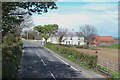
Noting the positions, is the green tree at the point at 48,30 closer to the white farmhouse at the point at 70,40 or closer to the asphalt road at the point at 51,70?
the white farmhouse at the point at 70,40

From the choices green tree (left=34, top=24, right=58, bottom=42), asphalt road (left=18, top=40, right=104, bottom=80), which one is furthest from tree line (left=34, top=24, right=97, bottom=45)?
asphalt road (left=18, top=40, right=104, bottom=80)

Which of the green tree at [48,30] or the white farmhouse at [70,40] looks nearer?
the green tree at [48,30]

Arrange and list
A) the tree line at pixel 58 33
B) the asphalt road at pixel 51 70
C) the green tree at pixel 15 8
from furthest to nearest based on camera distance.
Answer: the tree line at pixel 58 33
the asphalt road at pixel 51 70
the green tree at pixel 15 8

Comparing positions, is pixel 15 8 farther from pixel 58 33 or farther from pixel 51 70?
pixel 58 33

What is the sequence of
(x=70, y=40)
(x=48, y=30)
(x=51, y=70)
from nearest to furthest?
(x=51, y=70)
(x=48, y=30)
(x=70, y=40)

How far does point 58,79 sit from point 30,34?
5105 inches

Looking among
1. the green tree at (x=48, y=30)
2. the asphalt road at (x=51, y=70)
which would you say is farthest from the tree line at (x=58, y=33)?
the asphalt road at (x=51, y=70)

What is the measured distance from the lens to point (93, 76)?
23938mm

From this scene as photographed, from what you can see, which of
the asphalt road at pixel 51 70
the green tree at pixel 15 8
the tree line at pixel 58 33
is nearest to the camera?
the green tree at pixel 15 8

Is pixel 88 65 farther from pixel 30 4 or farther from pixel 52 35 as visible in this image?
pixel 52 35

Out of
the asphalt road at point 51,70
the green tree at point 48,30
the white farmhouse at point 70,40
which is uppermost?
the green tree at point 48,30

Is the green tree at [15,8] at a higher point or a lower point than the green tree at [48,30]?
lower

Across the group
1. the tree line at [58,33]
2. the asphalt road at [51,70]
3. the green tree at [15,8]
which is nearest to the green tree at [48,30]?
the tree line at [58,33]

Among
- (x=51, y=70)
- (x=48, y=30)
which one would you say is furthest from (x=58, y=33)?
(x=51, y=70)
